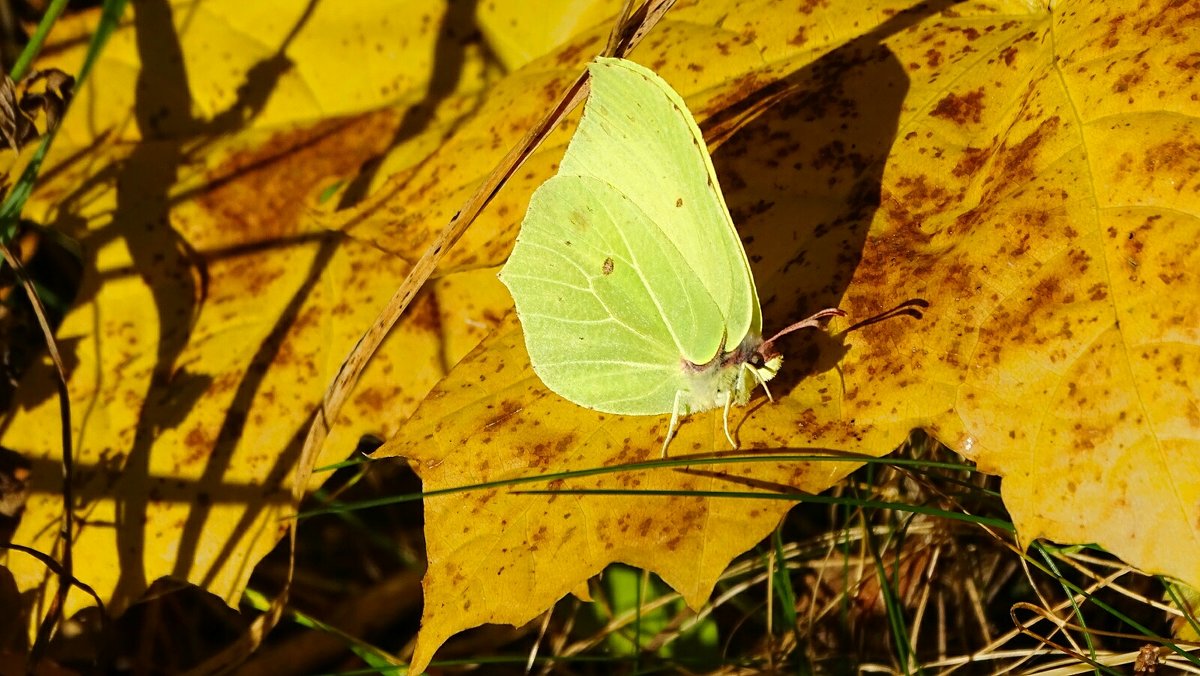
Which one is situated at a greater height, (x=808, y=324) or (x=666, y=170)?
(x=666, y=170)

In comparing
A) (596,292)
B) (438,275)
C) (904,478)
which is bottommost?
(904,478)

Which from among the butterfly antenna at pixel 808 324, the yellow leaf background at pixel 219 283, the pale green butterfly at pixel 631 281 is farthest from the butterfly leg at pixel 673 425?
the yellow leaf background at pixel 219 283

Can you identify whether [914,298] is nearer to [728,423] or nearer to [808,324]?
[808,324]

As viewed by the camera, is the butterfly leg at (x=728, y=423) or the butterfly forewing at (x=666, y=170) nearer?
the butterfly forewing at (x=666, y=170)

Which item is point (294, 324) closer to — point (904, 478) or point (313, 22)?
point (313, 22)

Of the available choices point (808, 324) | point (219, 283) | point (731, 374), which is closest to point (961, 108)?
point (808, 324)

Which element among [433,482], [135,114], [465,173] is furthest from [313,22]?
[433,482]

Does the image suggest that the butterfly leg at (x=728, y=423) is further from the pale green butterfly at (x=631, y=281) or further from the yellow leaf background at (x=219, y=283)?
the yellow leaf background at (x=219, y=283)

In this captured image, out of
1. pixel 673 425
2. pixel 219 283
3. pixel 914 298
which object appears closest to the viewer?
pixel 914 298
